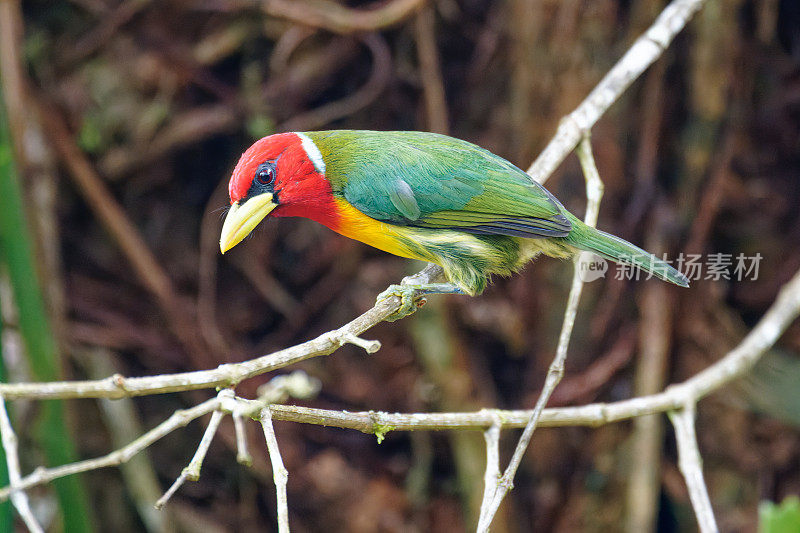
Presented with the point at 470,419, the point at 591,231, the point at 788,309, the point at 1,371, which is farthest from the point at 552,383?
the point at 1,371

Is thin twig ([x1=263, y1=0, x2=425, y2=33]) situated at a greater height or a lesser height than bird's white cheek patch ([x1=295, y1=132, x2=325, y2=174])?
greater

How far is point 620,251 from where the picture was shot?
2.64 m

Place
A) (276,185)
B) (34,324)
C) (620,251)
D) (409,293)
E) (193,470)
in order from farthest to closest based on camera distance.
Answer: (34,324) → (620,251) → (276,185) → (409,293) → (193,470)

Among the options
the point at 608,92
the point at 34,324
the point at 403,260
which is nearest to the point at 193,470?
the point at 608,92

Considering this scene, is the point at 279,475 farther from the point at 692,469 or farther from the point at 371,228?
the point at 371,228

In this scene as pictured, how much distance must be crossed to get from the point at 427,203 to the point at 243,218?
61 centimetres

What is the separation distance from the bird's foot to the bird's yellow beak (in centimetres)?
47

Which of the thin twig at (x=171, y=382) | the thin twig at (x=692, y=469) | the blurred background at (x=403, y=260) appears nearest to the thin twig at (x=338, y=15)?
the blurred background at (x=403, y=260)

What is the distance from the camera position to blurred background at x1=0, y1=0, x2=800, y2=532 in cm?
Result: 377

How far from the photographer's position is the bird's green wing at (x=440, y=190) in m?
2.57

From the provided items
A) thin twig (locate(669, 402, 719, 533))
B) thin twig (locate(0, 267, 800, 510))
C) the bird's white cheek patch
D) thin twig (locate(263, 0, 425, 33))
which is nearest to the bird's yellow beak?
the bird's white cheek patch

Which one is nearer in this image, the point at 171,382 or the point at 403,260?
the point at 171,382

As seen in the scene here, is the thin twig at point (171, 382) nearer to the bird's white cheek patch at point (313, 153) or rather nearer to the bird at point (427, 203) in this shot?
the bird at point (427, 203)

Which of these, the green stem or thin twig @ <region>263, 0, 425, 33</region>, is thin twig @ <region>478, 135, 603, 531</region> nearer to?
thin twig @ <region>263, 0, 425, 33</region>
